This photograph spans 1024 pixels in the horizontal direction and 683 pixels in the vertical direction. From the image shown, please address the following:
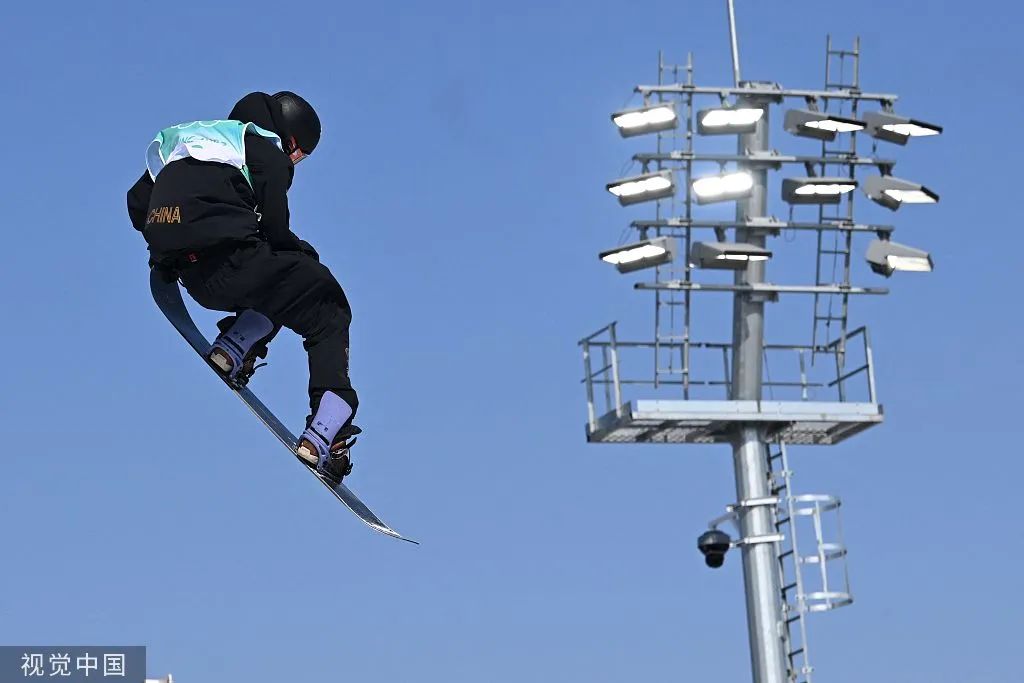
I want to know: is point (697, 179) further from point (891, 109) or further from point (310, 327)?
point (310, 327)

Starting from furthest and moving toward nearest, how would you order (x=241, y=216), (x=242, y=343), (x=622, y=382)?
1. (x=622, y=382)
2. (x=242, y=343)
3. (x=241, y=216)

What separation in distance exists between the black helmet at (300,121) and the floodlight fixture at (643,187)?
18.9 metres

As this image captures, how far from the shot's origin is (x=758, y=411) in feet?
92.7

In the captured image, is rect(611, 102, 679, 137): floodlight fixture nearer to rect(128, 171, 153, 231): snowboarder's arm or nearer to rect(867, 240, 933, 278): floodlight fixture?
rect(867, 240, 933, 278): floodlight fixture

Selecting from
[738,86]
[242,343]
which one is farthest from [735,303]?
[242,343]

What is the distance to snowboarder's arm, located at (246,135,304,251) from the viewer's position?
8.68 meters

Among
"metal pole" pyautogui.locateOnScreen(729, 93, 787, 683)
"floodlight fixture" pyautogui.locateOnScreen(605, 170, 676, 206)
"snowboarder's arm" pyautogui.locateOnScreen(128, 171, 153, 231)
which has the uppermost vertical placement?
"floodlight fixture" pyautogui.locateOnScreen(605, 170, 676, 206)

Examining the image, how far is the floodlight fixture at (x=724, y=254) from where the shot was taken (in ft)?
92.1

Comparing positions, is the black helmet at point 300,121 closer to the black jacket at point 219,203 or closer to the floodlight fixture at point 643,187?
the black jacket at point 219,203

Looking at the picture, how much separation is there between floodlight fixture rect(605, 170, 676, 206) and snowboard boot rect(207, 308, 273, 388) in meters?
18.5

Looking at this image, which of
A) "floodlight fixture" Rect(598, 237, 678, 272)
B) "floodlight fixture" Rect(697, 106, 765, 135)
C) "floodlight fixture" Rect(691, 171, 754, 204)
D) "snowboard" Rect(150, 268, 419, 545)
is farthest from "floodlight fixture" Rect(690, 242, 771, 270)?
"snowboard" Rect(150, 268, 419, 545)

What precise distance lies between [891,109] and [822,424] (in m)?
4.81

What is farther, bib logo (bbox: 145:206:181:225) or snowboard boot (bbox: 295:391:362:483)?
snowboard boot (bbox: 295:391:362:483)

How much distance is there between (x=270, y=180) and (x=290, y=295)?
579 millimetres
